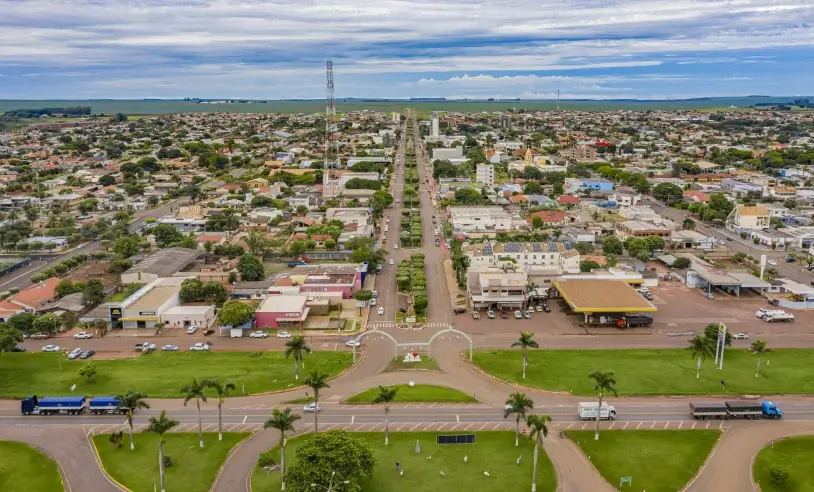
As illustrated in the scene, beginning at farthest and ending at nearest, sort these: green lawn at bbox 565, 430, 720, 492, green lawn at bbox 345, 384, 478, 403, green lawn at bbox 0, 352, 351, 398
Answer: green lawn at bbox 0, 352, 351, 398 → green lawn at bbox 345, 384, 478, 403 → green lawn at bbox 565, 430, 720, 492

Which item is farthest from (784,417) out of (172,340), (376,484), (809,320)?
(172,340)

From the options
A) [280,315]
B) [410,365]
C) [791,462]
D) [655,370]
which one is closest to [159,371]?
[280,315]

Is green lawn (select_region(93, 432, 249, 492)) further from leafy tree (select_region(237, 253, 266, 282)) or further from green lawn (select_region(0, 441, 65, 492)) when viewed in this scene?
leafy tree (select_region(237, 253, 266, 282))

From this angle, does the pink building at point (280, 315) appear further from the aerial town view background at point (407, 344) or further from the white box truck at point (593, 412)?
the white box truck at point (593, 412)

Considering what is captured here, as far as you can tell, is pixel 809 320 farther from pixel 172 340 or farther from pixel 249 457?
pixel 172 340

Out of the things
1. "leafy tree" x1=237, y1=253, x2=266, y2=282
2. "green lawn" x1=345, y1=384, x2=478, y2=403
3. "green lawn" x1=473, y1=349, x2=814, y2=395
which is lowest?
"green lawn" x1=345, y1=384, x2=478, y2=403

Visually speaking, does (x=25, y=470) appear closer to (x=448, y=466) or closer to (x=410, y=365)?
(x=448, y=466)

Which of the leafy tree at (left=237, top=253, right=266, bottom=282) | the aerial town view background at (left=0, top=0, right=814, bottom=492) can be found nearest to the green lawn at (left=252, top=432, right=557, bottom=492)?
the aerial town view background at (left=0, top=0, right=814, bottom=492)
